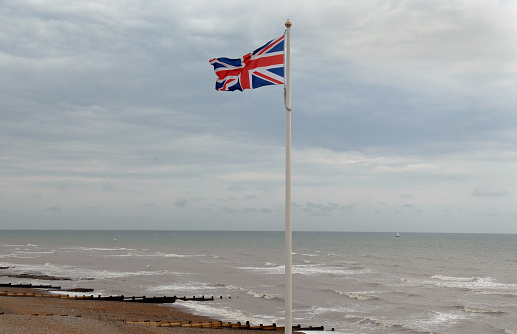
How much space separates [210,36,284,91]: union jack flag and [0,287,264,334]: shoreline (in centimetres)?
955

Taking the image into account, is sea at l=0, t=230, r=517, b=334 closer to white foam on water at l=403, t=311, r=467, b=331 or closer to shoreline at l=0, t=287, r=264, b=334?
white foam on water at l=403, t=311, r=467, b=331

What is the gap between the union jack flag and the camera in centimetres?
1255

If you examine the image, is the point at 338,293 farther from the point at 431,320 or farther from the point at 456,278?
the point at 456,278

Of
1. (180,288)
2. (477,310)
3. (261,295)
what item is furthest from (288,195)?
(180,288)

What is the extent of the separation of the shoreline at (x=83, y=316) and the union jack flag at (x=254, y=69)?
9.55m

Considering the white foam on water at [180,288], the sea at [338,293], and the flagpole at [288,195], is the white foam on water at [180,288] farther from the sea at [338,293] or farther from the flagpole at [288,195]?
the flagpole at [288,195]

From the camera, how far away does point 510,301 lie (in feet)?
115

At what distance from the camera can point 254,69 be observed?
12883mm

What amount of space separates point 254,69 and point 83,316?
48.5ft

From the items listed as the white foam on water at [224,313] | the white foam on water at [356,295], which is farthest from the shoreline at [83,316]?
the white foam on water at [356,295]

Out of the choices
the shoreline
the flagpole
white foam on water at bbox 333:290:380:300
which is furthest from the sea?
the flagpole

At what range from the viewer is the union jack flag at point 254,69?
12547mm

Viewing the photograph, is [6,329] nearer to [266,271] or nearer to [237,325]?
[237,325]

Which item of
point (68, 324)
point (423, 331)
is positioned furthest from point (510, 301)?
point (68, 324)
